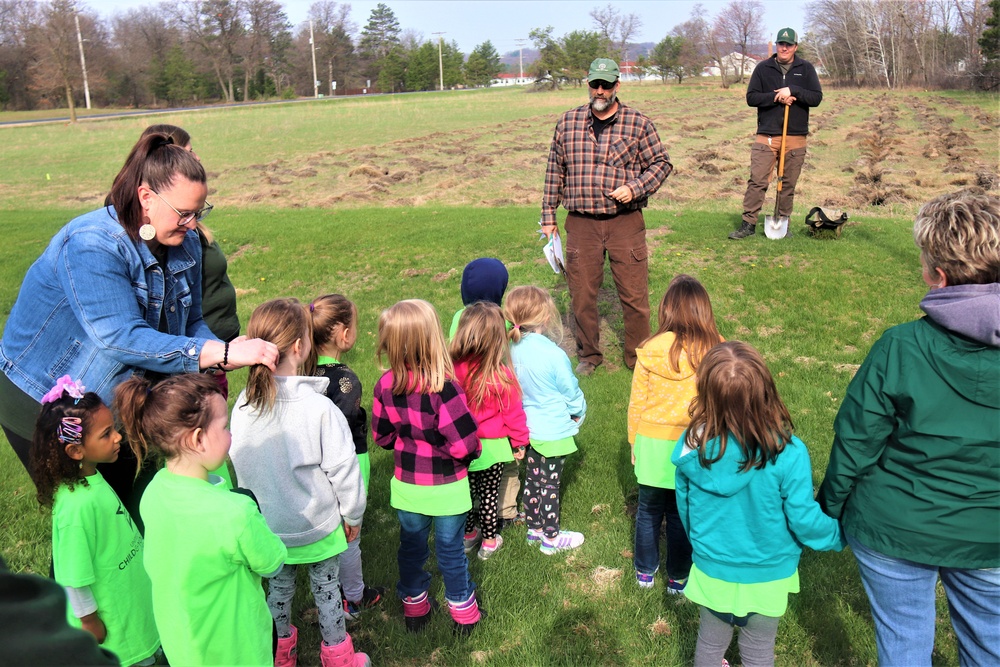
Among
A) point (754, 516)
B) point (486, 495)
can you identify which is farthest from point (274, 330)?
point (754, 516)

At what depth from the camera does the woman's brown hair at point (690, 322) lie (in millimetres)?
3553

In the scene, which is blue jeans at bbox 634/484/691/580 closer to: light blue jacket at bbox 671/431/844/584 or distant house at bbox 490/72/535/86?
light blue jacket at bbox 671/431/844/584

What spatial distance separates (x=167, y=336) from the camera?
284 centimetres

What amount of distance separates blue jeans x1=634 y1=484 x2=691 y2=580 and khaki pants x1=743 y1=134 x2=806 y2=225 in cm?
666

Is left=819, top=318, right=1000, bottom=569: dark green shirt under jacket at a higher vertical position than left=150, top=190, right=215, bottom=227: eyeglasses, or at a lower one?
lower

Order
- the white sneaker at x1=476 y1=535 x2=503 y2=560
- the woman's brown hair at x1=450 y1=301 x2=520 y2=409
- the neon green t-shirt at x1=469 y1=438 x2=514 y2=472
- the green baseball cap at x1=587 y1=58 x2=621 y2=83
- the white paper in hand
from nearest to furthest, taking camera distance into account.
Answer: the woman's brown hair at x1=450 y1=301 x2=520 y2=409
the neon green t-shirt at x1=469 y1=438 x2=514 y2=472
the white sneaker at x1=476 y1=535 x2=503 y2=560
the green baseball cap at x1=587 y1=58 x2=621 y2=83
the white paper in hand

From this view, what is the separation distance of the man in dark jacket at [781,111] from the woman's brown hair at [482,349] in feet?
21.9

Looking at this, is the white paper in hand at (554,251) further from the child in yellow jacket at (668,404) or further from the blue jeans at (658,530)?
the blue jeans at (658,530)

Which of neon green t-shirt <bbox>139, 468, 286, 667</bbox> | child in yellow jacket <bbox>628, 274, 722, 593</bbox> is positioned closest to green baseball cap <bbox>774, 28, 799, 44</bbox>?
child in yellow jacket <bbox>628, 274, 722, 593</bbox>

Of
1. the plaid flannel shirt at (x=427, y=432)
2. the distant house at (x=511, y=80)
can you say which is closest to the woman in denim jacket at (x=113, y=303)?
the plaid flannel shirt at (x=427, y=432)

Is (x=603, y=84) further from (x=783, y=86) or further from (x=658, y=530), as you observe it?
(x=783, y=86)

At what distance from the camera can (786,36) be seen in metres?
9.09

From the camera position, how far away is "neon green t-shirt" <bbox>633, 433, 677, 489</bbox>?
3.56m

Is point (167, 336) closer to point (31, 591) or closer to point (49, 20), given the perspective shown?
point (31, 591)
